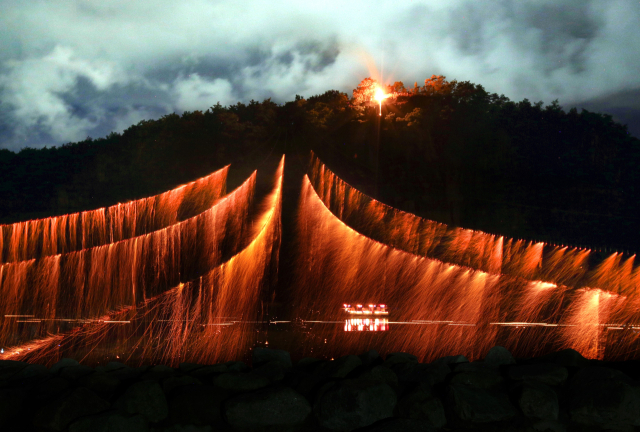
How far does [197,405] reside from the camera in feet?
13.1

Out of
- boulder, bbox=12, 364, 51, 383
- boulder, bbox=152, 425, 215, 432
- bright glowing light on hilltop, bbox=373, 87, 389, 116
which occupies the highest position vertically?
bright glowing light on hilltop, bbox=373, 87, 389, 116

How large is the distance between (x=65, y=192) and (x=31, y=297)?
11305 mm

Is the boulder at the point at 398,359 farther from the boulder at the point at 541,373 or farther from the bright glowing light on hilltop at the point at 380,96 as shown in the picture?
the bright glowing light on hilltop at the point at 380,96

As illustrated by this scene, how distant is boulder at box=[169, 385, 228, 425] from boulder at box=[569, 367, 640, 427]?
3.10m

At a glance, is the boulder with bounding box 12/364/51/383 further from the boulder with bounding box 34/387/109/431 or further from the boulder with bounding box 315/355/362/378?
the boulder with bounding box 315/355/362/378

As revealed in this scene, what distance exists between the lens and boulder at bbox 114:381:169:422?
3877mm

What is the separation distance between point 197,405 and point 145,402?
437 millimetres

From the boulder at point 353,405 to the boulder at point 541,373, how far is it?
139 cm

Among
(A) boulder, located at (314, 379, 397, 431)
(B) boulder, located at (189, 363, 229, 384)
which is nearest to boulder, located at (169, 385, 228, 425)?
(B) boulder, located at (189, 363, 229, 384)

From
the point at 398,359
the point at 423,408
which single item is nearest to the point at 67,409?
the point at 423,408

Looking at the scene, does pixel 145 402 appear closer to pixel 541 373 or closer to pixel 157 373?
pixel 157 373

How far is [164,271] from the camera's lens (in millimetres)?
21469

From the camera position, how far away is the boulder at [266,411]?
3.85 m

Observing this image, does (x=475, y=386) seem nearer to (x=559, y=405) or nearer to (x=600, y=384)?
(x=559, y=405)
